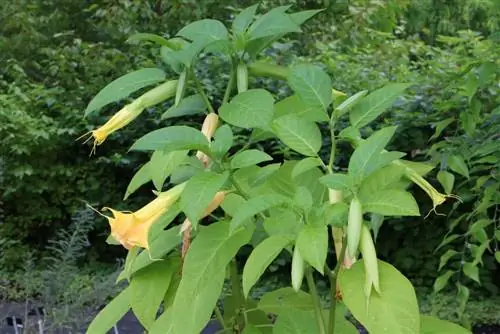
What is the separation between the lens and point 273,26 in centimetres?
91

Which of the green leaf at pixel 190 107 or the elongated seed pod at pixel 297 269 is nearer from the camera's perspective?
the elongated seed pod at pixel 297 269

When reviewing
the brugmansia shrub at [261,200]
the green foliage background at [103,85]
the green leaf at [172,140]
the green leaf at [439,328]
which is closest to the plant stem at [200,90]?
the brugmansia shrub at [261,200]

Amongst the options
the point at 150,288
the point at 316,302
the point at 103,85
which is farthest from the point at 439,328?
the point at 103,85

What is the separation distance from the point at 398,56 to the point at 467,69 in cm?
443

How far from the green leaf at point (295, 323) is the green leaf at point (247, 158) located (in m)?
0.21

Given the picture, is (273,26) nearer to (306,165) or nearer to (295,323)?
(306,165)

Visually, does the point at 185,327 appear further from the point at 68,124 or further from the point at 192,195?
the point at 68,124

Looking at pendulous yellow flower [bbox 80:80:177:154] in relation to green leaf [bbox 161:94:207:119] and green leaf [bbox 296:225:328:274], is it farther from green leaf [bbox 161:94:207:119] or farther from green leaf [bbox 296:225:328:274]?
green leaf [bbox 296:225:328:274]

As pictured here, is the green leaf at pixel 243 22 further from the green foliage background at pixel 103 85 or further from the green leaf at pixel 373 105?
the green foliage background at pixel 103 85

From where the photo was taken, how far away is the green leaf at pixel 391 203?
748 millimetres

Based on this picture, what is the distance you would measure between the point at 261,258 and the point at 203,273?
0.28 feet

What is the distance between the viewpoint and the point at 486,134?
2055 millimetres

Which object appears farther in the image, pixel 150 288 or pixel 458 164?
pixel 458 164

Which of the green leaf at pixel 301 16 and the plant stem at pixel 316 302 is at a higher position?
the green leaf at pixel 301 16
